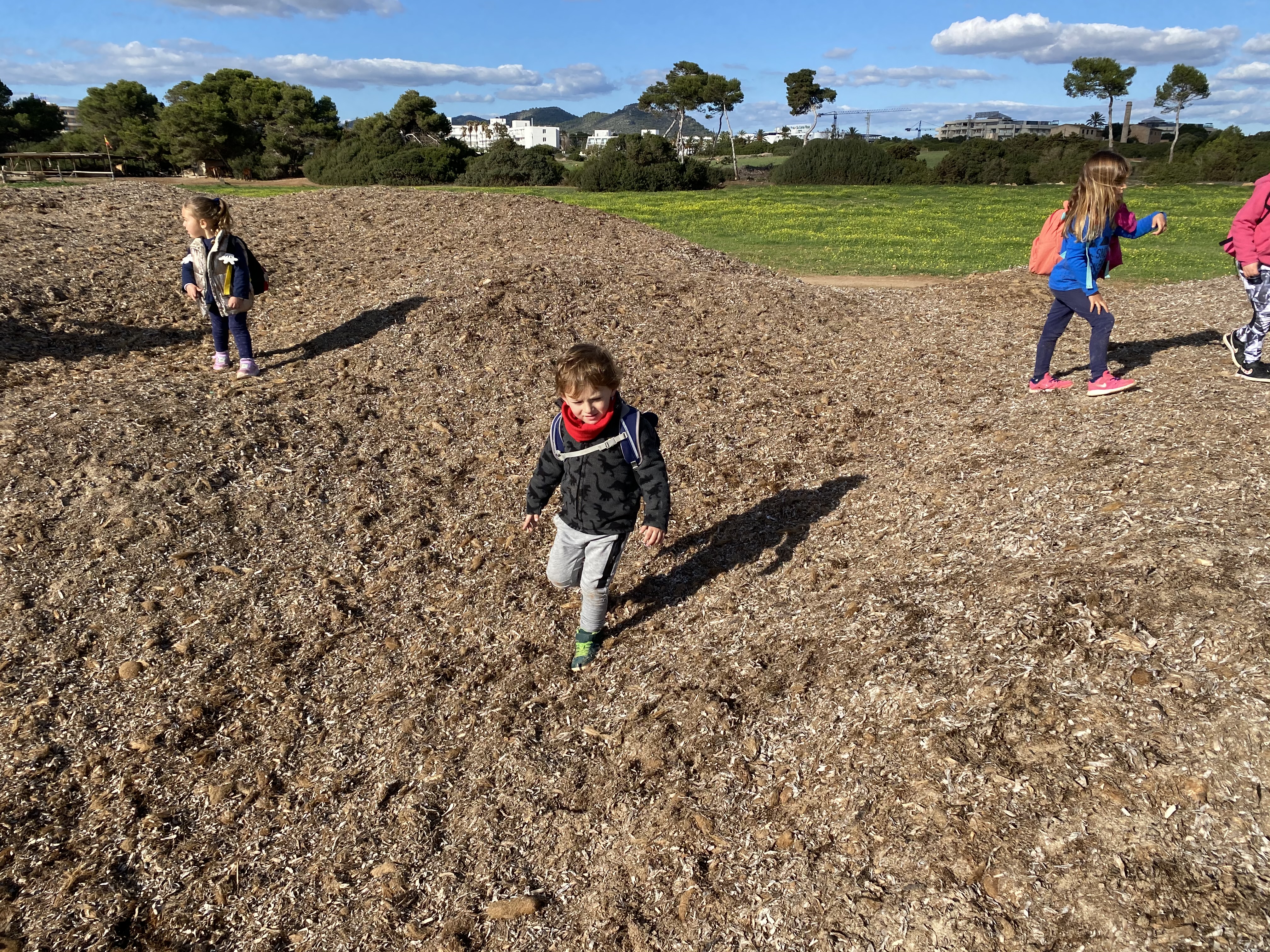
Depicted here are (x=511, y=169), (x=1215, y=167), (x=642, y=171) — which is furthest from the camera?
(x=511, y=169)

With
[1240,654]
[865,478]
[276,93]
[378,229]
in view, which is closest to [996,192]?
[378,229]

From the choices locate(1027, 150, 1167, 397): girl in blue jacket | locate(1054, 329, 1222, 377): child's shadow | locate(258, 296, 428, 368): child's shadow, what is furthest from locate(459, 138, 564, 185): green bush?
locate(1027, 150, 1167, 397): girl in blue jacket

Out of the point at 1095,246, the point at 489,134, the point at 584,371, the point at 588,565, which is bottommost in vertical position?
the point at 588,565

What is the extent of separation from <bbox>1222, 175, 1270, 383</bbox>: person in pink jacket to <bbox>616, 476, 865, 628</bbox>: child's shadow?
3329 mm

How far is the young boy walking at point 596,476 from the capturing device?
3826 millimetres

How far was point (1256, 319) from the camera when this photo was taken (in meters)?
6.41

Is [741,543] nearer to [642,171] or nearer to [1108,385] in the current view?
[1108,385]

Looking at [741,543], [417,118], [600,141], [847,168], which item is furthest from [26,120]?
[600,141]

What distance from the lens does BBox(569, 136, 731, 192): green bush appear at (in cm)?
4278

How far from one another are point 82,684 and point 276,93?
211 ft

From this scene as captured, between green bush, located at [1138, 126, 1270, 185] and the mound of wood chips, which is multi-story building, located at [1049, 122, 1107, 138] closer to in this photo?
green bush, located at [1138, 126, 1270, 185]

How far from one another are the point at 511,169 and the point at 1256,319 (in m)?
46.0

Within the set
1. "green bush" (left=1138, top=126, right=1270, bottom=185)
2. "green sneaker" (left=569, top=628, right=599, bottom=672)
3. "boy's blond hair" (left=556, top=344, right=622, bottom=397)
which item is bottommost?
"green sneaker" (left=569, top=628, right=599, bottom=672)

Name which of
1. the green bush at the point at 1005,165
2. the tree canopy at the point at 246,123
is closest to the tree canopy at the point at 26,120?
the tree canopy at the point at 246,123
